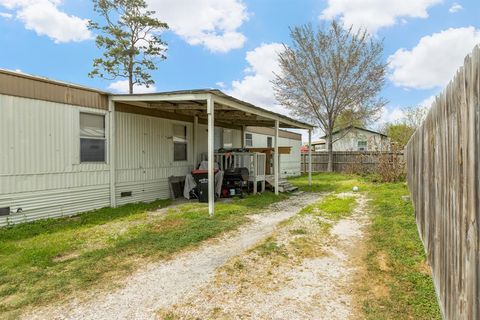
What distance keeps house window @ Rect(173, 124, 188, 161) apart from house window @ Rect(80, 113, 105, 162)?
260 cm

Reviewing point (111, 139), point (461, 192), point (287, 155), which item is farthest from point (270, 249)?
point (287, 155)

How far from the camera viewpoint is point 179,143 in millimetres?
10047

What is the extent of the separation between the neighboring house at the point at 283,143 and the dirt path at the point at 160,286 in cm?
1024

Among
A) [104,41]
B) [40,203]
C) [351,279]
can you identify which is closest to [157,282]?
[351,279]

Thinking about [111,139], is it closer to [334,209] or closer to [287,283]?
[334,209]

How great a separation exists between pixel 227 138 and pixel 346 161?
11.3 metres

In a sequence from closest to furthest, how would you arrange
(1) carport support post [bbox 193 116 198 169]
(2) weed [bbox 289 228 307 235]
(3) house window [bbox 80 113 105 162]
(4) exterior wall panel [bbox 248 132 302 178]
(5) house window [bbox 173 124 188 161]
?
1. (2) weed [bbox 289 228 307 235]
2. (3) house window [bbox 80 113 105 162]
3. (5) house window [bbox 173 124 188 161]
4. (1) carport support post [bbox 193 116 198 169]
5. (4) exterior wall panel [bbox 248 132 302 178]

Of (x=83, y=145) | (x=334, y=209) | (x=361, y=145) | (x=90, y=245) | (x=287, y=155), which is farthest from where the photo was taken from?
(x=361, y=145)

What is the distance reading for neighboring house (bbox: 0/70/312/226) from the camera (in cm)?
594

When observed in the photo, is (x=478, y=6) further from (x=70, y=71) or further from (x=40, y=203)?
(x=70, y=71)

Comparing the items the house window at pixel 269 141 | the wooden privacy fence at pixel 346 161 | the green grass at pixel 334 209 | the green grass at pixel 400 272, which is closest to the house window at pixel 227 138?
the house window at pixel 269 141

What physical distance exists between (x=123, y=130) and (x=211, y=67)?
36.3 feet

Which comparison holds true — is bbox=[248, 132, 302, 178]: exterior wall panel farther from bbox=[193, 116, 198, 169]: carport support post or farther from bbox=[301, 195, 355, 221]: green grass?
bbox=[301, 195, 355, 221]: green grass

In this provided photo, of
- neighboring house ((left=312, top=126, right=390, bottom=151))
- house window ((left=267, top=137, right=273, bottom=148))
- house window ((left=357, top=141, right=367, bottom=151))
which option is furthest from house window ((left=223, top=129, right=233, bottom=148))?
house window ((left=357, top=141, right=367, bottom=151))
